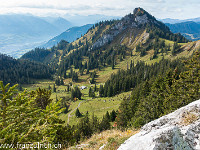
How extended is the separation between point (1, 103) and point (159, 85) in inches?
1444

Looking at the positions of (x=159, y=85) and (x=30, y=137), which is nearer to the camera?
(x=30, y=137)

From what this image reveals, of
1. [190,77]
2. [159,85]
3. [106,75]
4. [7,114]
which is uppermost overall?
[7,114]

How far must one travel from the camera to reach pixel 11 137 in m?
6.31

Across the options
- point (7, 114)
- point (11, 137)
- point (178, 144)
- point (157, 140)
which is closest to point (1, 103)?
Answer: point (7, 114)

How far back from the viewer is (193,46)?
158 meters

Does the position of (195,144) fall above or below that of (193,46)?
below

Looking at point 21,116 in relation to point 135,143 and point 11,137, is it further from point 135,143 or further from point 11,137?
point 135,143

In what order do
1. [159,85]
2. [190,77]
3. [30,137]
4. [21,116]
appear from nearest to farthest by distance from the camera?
1. [30,137]
2. [21,116]
3. [190,77]
4. [159,85]

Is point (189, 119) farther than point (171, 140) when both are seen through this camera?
Yes

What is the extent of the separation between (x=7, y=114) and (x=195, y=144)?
11134 mm

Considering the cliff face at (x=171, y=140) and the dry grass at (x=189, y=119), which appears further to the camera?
the dry grass at (x=189, y=119)

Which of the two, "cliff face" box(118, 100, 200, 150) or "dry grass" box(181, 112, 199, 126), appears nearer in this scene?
"cliff face" box(118, 100, 200, 150)

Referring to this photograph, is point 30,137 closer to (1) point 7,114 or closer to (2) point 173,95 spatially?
(1) point 7,114

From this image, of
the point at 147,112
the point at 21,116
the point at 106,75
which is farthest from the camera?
the point at 106,75
